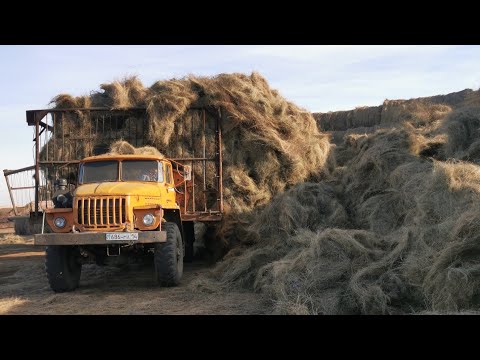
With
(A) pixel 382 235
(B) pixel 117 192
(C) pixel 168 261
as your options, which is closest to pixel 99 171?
(B) pixel 117 192

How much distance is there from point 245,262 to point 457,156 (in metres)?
4.39

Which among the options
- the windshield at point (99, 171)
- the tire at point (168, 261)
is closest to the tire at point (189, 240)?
the windshield at point (99, 171)

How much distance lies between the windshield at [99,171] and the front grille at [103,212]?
971 millimetres

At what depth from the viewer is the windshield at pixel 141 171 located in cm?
945

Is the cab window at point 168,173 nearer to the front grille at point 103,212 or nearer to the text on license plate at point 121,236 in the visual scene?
the front grille at point 103,212

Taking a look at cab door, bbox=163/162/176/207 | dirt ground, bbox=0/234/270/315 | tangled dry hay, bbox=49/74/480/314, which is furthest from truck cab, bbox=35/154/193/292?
tangled dry hay, bbox=49/74/480/314

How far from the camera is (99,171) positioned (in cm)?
948

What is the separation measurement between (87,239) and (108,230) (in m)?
0.43

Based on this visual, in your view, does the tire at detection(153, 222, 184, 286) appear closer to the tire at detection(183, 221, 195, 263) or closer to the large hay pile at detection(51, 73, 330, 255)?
the large hay pile at detection(51, 73, 330, 255)

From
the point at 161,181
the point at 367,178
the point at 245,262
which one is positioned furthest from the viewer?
→ the point at 367,178

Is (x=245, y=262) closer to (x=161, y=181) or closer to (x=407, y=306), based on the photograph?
(x=161, y=181)

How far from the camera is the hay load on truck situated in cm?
844
